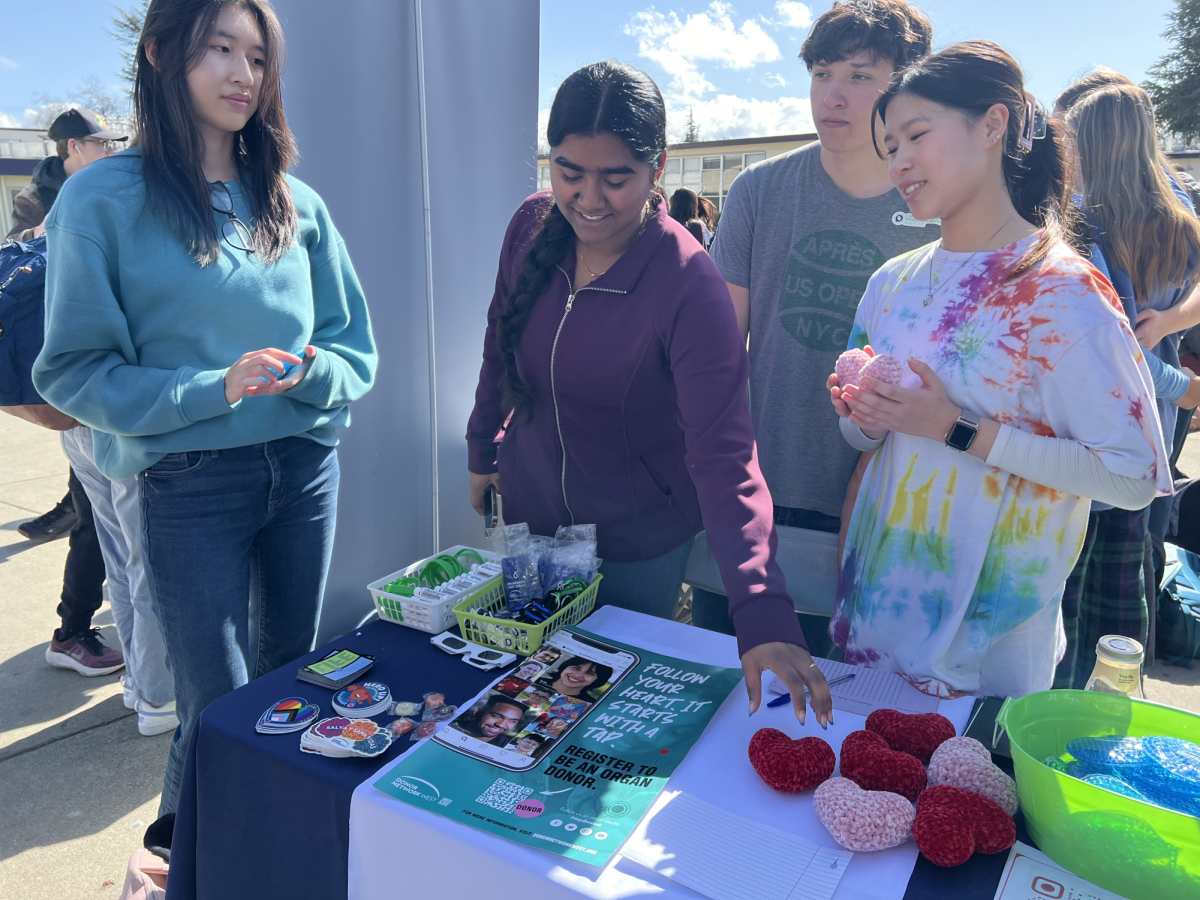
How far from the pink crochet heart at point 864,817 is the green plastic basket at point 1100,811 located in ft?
0.47

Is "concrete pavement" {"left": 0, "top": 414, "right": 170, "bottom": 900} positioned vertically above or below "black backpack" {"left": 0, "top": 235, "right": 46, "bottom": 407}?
below

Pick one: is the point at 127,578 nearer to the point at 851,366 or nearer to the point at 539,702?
the point at 539,702

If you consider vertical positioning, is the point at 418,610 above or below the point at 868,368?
below

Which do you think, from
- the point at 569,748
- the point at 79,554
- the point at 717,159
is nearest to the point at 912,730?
the point at 569,748

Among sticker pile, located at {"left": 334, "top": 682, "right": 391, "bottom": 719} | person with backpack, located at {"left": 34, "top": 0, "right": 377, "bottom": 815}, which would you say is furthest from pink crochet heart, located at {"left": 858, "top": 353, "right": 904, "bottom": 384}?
person with backpack, located at {"left": 34, "top": 0, "right": 377, "bottom": 815}

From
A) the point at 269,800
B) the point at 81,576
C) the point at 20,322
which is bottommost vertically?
the point at 81,576

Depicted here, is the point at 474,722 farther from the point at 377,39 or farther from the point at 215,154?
the point at 377,39

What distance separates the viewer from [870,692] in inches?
48.6

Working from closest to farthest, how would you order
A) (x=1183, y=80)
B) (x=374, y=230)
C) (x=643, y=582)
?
(x=643, y=582)
(x=374, y=230)
(x=1183, y=80)

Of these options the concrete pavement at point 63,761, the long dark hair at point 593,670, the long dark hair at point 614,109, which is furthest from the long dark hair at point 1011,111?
the concrete pavement at point 63,761

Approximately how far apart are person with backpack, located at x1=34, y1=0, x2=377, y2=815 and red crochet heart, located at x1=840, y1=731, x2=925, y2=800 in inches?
44.4

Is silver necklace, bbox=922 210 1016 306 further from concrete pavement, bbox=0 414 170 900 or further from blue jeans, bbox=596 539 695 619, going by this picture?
concrete pavement, bbox=0 414 170 900

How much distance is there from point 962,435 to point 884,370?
0.51 feet

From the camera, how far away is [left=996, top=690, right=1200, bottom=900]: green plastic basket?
0.75 meters
